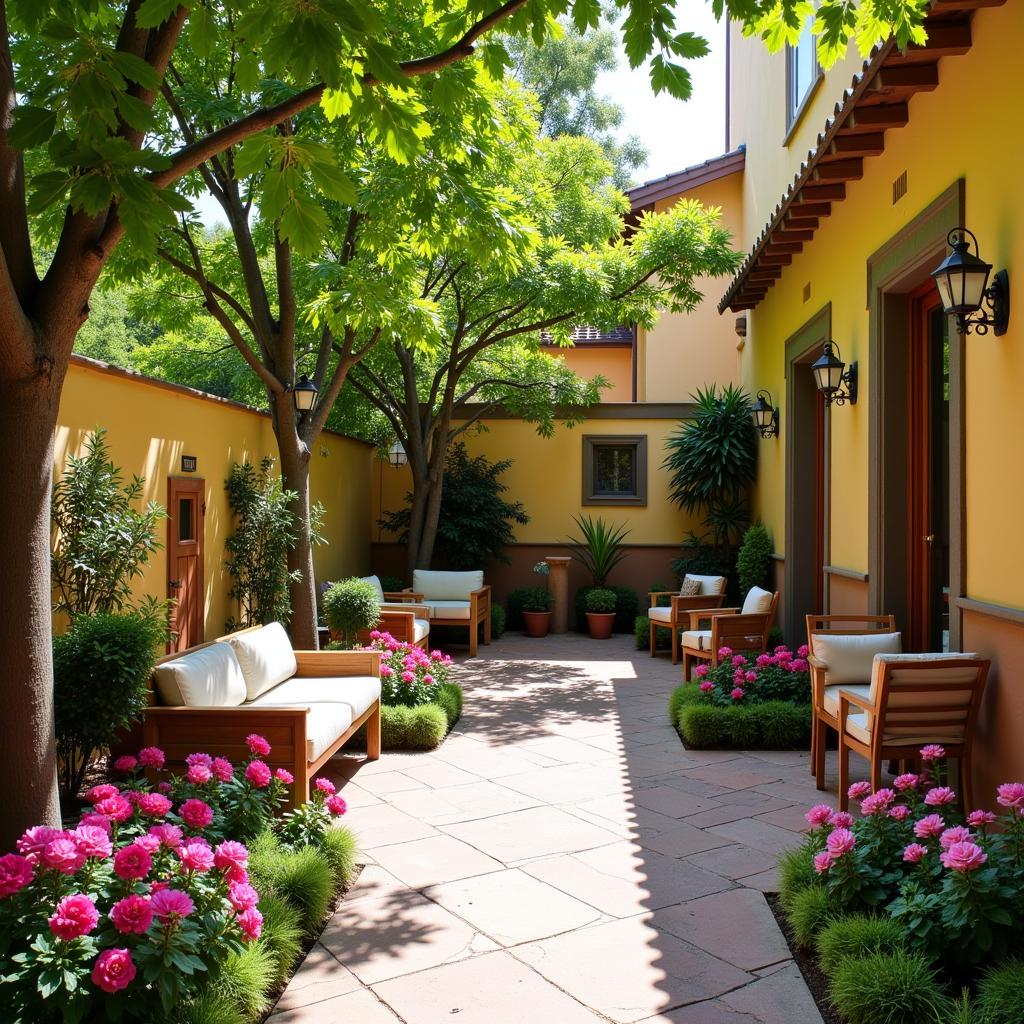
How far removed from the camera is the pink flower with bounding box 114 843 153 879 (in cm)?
251

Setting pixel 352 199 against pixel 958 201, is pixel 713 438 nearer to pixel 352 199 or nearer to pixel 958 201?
pixel 958 201

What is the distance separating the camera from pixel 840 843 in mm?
3158

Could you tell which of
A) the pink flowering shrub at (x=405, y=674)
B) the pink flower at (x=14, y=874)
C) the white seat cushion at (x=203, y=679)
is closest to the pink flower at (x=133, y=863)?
the pink flower at (x=14, y=874)

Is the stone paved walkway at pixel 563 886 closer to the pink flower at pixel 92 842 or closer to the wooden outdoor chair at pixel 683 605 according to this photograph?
the pink flower at pixel 92 842

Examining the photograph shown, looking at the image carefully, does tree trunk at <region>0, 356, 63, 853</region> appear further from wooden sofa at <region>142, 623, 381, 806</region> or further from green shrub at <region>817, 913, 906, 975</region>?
green shrub at <region>817, 913, 906, 975</region>

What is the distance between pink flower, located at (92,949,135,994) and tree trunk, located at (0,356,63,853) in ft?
2.13

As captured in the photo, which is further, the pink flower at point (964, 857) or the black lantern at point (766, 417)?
the black lantern at point (766, 417)

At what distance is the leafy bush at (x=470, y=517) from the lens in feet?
39.7

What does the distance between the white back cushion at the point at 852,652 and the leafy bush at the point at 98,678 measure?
3424 mm

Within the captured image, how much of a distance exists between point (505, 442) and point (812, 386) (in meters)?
5.27

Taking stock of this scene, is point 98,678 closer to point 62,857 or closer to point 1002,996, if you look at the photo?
point 62,857

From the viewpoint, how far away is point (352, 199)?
9.23 ft

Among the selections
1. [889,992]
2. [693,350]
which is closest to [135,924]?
[889,992]

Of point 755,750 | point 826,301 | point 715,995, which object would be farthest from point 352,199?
point 826,301
